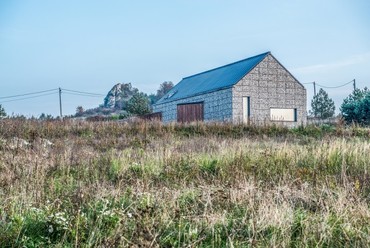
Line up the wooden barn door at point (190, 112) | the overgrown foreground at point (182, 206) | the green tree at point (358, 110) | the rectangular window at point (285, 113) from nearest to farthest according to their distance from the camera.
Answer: the overgrown foreground at point (182, 206), the green tree at point (358, 110), the rectangular window at point (285, 113), the wooden barn door at point (190, 112)

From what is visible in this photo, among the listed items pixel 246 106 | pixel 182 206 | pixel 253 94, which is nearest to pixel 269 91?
pixel 253 94

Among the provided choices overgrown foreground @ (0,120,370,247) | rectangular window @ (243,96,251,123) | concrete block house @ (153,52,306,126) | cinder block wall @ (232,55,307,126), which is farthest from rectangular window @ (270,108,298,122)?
overgrown foreground @ (0,120,370,247)

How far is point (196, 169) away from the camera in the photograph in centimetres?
666

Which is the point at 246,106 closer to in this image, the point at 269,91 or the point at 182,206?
the point at 269,91

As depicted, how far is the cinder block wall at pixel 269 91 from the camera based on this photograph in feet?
96.1

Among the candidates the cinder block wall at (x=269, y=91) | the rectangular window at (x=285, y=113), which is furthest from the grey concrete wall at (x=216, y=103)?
the rectangular window at (x=285, y=113)

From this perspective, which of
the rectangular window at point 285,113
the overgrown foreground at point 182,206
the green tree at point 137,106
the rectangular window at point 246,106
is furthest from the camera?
the green tree at point 137,106

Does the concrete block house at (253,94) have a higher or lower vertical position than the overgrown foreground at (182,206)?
higher

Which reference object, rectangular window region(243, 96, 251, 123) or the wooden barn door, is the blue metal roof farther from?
rectangular window region(243, 96, 251, 123)

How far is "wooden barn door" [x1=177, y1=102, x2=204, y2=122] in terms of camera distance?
3300 cm

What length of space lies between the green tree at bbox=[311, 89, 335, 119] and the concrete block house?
639 inches

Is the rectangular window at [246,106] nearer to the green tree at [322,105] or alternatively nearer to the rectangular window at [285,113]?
the rectangular window at [285,113]

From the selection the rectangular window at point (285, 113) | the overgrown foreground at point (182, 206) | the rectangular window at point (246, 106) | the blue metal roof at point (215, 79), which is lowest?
the overgrown foreground at point (182, 206)

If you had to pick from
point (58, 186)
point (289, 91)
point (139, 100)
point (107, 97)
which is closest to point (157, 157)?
point (58, 186)
